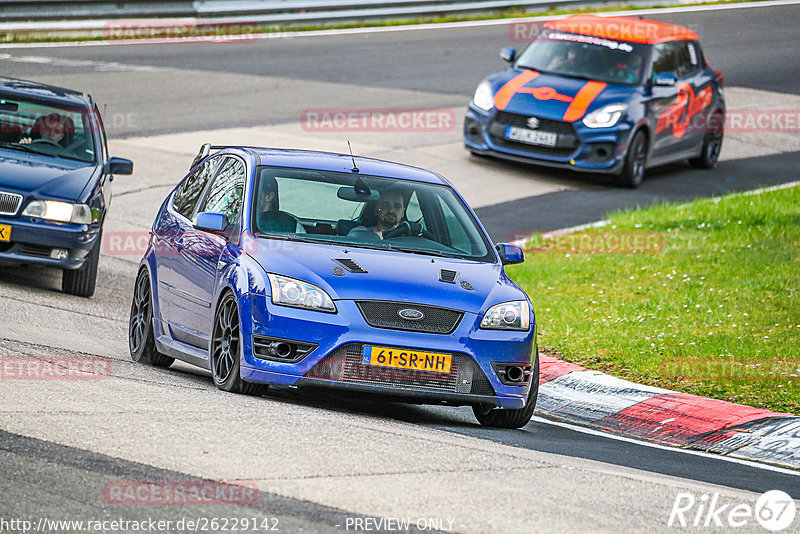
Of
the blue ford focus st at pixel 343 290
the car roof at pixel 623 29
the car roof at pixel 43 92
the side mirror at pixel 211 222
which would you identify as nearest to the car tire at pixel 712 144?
the car roof at pixel 623 29

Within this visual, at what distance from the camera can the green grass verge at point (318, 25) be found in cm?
2747

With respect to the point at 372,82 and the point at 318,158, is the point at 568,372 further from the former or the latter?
the point at 372,82

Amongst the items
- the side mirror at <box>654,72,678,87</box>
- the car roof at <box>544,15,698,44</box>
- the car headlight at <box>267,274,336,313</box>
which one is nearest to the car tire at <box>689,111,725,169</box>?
the car roof at <box>544,15,698,44</box>

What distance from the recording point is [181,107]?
893 inches

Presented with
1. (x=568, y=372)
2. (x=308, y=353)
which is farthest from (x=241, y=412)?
Result: (x=568, y=372)

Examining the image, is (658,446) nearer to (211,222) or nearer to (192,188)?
(211,222)

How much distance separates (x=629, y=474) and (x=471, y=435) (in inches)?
50.3

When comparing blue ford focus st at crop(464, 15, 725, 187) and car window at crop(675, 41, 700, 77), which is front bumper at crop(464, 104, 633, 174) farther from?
car window at crop(675, 41, 700, 77)

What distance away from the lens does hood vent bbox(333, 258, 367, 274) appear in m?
8.23

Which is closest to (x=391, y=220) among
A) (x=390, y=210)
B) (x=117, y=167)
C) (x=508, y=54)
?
(x=390, y=210)

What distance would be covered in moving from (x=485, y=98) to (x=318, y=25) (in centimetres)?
1251

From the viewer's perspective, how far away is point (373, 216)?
9.09 meters

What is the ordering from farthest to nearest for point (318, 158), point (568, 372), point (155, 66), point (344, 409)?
point (155, 66) < point (568, 372) < point (318, 158) < point (344, 409)

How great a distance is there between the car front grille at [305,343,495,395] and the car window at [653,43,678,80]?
12838 mm
